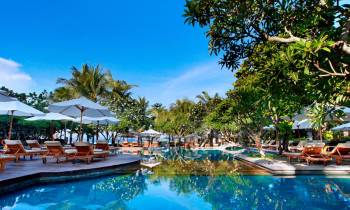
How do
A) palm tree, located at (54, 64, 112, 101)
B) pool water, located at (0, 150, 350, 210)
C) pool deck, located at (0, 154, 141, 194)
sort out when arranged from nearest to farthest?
pool water, located at (0, 150, 350, 210) → pool deck, located at (0, 154, 141, 194) → palm tree, located at (54, 64, 112, 101)

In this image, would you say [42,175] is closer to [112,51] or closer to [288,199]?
[288,199]

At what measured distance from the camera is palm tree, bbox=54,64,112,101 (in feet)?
102

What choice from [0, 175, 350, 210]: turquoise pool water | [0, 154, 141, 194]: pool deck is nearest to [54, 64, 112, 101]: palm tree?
[0, 154, 141, 194]: pool deck

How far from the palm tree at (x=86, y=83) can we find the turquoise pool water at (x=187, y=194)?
2268 centimetres

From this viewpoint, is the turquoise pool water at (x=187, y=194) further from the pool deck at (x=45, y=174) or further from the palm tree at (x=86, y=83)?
the palm tree at (x=86, y=83)

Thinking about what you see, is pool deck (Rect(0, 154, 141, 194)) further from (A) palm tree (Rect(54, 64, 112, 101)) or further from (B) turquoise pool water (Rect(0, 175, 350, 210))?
(A) palm tree (Rect(54, 64, 112, 101))

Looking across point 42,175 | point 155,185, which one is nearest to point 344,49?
point 155,185

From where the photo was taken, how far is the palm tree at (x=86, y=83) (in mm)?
31109

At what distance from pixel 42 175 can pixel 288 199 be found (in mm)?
7998

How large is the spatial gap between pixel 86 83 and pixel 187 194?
26.1 meters

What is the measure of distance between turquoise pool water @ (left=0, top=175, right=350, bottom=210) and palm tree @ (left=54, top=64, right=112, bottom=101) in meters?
22.7

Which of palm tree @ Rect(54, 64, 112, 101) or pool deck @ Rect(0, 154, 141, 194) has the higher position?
palm tree @ Rect(54, 64, 112, 101)

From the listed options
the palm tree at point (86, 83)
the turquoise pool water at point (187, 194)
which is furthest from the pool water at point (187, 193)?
the palm tree at point (86, 83)

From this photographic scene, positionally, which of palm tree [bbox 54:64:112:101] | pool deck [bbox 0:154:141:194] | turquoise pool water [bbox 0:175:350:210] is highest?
palm tree [bbox 54:64:112:101]
